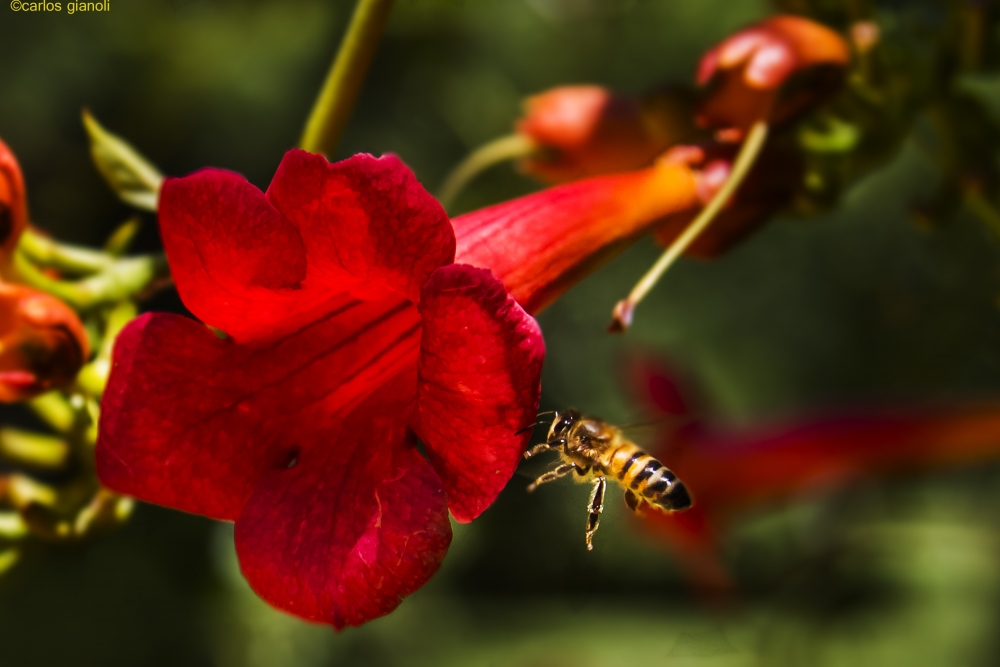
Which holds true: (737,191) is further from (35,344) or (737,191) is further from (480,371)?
(35,344)

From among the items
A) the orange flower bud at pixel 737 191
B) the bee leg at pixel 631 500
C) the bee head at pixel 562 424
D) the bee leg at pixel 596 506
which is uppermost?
the orange flower bud at pixel 737 191

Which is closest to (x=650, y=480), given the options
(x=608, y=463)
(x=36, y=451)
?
(x=608, y=463)

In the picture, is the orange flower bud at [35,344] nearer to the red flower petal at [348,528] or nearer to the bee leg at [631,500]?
the red flower petal at [348,528]

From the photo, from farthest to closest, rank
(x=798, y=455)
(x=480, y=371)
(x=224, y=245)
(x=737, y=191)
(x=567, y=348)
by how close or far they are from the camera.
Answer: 1. (x=567, y=348)
2. (x=798, y=455)
3. (x=737, y=191)
4. (x=224, y=245)
5. (x=480, y=371)

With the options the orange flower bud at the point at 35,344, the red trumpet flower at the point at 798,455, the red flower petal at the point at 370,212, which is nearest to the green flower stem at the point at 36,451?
the orange flower bud at the point at 35,344

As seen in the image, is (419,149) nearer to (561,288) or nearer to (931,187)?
(931,187)

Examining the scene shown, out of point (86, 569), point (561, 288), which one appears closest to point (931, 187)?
point (561, 288)
